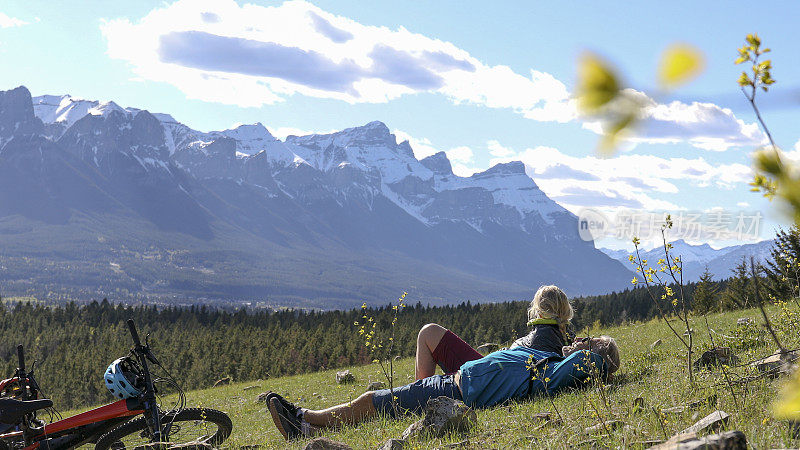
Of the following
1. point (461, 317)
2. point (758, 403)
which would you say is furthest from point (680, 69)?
point (461, 317)

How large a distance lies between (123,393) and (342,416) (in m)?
2.64

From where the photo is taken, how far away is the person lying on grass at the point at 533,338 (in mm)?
7555

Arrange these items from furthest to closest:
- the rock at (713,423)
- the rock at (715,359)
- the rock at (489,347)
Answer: the rock at (489,347) < the rock at (715,359) < the rock at (713,423)

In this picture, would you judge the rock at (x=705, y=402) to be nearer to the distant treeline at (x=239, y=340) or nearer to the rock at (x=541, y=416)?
the rock at (x=541, y=416)

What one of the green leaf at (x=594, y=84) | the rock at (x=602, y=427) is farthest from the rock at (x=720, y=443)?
the green leaf at (x=594, y=84)

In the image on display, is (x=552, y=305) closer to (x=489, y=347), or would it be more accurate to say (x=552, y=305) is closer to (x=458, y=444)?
(x=458, y=444)

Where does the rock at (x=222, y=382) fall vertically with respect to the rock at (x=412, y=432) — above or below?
below

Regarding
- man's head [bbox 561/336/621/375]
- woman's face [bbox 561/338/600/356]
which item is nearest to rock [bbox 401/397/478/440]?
woman's face [bbox 561/338/600/356]

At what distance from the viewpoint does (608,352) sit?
738 centimetres

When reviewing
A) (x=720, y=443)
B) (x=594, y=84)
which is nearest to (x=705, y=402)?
(x=720, y=443)

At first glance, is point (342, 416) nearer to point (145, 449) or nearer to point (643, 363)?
point (145, 449)

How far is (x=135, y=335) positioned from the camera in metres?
7.09

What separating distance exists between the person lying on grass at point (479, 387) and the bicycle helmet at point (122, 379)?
5.45ft

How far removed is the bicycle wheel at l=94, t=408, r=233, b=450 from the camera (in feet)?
24.6
